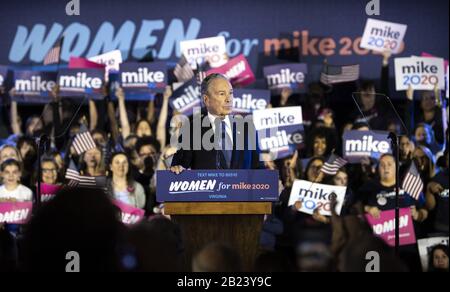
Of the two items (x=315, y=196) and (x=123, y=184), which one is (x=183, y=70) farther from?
(x=315, y=196)

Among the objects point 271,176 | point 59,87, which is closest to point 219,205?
point 271,176

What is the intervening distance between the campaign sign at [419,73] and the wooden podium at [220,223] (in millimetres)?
3829

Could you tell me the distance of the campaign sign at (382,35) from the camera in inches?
350

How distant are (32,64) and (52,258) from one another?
24.1 ft

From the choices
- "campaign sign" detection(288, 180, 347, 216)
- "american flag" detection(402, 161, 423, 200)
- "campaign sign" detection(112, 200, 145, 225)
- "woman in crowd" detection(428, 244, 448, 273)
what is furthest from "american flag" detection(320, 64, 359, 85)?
"campaign sign" detection(112, 200, 145, 225)

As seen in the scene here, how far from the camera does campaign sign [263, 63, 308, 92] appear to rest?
29.4 feet

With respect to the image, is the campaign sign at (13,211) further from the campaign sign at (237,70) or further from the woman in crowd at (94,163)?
the campaign sign at (237,70)

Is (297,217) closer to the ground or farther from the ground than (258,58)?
closer to the ground

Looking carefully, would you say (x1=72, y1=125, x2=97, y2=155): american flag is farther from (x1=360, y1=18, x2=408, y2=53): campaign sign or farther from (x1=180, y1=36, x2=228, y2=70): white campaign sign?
(x1=360, y1=18, x2=408, y2=53): campaign sign

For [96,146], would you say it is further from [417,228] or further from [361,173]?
[417,228]

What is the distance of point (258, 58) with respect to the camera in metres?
9.68

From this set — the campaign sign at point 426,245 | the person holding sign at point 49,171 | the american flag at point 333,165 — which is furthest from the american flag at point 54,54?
the campaign sign at point 426,245

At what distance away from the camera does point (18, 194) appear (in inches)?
302

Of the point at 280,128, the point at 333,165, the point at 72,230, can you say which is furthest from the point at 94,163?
the point at 72,230
